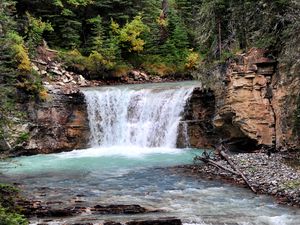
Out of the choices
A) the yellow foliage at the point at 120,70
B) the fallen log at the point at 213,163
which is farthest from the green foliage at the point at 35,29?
the fallen log at the point at 213,163

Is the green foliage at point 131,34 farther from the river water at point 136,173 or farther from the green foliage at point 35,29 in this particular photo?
the river water at point 136,173

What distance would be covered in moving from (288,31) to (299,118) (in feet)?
10.7

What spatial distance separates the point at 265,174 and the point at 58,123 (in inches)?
457

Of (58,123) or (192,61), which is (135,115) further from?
(192,61)

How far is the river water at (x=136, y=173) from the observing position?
38.2 feet

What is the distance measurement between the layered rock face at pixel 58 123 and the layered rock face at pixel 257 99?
7.76 meters

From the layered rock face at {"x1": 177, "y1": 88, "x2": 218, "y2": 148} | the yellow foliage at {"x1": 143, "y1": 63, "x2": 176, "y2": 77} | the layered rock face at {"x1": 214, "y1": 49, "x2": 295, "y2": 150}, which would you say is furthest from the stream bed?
the yellow foliage at {"x1": 143, "y1": 63, "x2": 176, "y2": 77}

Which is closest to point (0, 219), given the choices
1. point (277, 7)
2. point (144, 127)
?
point (277, 7)

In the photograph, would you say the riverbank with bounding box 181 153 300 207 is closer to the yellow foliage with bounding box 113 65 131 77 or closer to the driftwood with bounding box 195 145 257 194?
the driftwood with bounding box 195 145 257 194

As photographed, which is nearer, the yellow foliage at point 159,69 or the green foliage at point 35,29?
the green foliage at point 35,29

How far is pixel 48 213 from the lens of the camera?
11336 mm

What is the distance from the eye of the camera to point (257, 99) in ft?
64.7

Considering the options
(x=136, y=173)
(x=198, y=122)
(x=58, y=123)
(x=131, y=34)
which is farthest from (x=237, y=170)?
(x=131, y=34)

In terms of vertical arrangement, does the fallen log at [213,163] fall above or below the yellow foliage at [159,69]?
below
